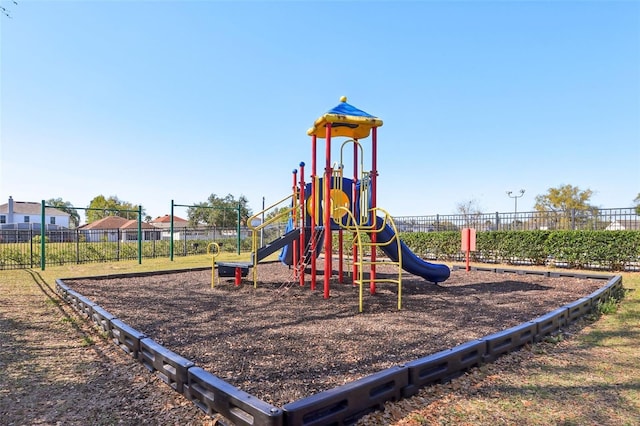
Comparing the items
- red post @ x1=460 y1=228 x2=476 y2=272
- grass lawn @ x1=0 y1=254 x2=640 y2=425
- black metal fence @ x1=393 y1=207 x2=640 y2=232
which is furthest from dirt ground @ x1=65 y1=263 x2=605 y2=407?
black metal fence @ x1=393 y1=207 x2=640 y2=232

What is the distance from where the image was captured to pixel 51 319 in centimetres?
511

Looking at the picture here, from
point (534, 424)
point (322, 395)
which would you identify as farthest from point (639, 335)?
point (322, 395)

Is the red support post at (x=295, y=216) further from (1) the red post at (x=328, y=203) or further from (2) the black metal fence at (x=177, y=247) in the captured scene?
(2) the black metal fence at (x=177, y=247)

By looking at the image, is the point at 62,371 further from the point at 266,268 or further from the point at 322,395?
the point at 266,268

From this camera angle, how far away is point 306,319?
492 cm

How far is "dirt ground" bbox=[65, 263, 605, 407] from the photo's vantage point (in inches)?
124

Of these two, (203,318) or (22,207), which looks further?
(22,207)

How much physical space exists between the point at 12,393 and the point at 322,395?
7.86 feet

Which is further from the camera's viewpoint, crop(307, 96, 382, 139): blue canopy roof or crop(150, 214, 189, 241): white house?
crop(150, 214, 189, 241): white house

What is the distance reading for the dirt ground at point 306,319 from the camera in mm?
3152

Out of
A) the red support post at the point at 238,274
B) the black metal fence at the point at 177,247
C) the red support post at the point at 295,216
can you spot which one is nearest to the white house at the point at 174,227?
the black metal fence at the point at 177,247

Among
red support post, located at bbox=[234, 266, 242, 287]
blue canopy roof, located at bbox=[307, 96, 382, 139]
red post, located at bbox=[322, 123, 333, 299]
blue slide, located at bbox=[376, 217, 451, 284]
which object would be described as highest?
blue canopy roof, located at bbox=[307, 96, 382, 139]

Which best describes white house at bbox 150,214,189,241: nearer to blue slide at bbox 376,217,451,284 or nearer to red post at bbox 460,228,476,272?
blue slide at bbox 376,217,451,284

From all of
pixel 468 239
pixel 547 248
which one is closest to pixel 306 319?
pixel 468 239
